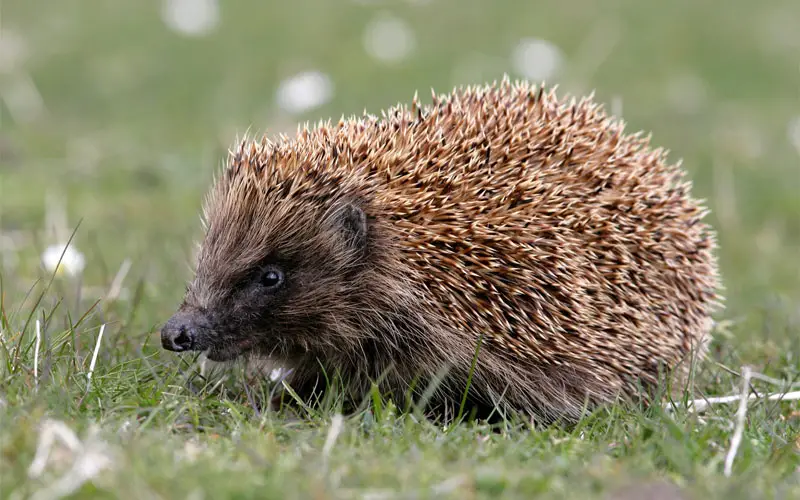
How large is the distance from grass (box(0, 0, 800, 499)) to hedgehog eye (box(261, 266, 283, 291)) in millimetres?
513

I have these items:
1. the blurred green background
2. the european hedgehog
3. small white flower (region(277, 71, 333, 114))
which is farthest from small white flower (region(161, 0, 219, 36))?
the european hedgehog

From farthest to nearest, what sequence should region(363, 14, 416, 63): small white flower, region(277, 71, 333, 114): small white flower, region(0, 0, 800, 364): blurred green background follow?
region(363, 14, 416, 63): small white flower, region(0, 0, 800, 364): blurred green background, region(277, 71, 333, 114): small white flower

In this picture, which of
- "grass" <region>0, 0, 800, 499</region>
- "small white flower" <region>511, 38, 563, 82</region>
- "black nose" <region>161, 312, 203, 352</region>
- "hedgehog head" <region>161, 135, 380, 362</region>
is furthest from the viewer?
"small white flower" <region>511, 38, 563, 82</region>

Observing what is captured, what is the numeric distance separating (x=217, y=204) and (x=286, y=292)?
64cm

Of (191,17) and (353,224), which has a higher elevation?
(191,17)

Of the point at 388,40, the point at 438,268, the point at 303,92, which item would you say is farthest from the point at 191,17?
the point at 438,268

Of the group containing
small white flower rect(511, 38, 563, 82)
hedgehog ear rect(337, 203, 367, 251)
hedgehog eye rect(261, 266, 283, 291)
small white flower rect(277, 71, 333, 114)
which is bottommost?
hedgehog eye rect(261, 266, 283, 291)

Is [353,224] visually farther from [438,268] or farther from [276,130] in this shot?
[276,130]

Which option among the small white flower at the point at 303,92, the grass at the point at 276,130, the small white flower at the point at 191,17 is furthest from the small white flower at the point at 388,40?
the small white flower at the point at 303,92

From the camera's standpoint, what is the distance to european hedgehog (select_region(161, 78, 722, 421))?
5000 millimetres

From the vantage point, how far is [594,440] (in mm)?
4473

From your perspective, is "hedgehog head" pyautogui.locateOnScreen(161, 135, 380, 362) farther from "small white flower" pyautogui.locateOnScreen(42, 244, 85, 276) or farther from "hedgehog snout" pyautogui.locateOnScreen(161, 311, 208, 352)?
"small white flower" pyautogui.locateOnScreen(42, 244, 85, 276)

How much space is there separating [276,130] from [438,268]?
5.75 m

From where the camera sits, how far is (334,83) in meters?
13.0
